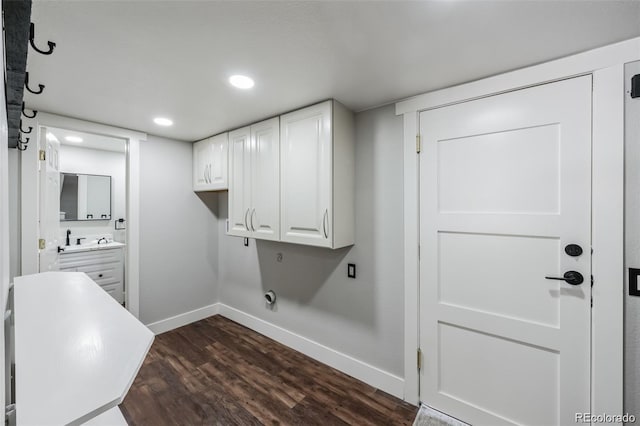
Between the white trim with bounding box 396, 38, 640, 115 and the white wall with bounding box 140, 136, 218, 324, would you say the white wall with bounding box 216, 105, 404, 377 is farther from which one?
the white wall with bounding box 140, 136, 218, 324

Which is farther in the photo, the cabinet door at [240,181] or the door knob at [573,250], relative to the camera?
the cabinet door at [240,181]

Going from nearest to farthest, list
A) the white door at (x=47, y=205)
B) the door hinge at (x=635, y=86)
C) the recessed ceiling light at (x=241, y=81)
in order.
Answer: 1. the door hinge at (x=635, y=86)
2. the recessed ceiling light at (x=241, y=81)
3. the white door at (x=47, y=205)

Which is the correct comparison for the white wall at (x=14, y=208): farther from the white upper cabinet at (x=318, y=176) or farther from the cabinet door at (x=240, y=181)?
the white upper cabinet at (x=318, y=176)

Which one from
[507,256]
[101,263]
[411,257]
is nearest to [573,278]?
[507,256]

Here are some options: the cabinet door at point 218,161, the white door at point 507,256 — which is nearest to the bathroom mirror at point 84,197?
the cabinet door at point 218,161

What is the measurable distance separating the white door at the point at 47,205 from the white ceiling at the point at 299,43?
1.60ft

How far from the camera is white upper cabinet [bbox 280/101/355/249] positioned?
2020mm

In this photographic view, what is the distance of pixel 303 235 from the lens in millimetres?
2174

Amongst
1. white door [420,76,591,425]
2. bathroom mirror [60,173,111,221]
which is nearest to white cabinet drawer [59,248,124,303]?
bathroom mirror [60,173,111,221]

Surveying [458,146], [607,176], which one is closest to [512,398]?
[607,176]

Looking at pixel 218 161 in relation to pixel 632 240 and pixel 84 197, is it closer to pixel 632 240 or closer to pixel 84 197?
pixel 84 197

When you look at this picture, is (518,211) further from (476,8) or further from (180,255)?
(180,255)

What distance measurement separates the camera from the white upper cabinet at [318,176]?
6.63ft

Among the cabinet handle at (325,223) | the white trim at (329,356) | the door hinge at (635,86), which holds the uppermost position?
the door hinge at (635,86)
